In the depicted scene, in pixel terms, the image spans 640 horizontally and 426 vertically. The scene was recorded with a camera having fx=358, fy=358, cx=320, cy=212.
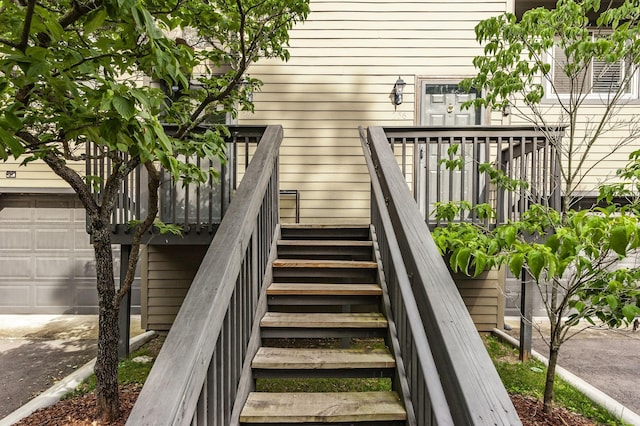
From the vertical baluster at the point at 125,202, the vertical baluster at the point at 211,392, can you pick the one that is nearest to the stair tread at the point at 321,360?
the vertical baluster at the point at 211,392

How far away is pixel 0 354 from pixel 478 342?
5.74 metres

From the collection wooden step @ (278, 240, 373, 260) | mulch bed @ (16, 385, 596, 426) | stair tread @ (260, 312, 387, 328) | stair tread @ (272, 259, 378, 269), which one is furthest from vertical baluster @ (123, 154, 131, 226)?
stair tread @ (260, 312, 387, 328)

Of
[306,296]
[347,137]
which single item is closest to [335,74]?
[347,137]

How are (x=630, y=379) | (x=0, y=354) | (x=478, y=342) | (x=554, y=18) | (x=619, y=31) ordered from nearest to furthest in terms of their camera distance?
(x=478, y=342) → (x=619, y=31) → (x=554, y=18) → (x=630, y=379) → (x=0, y=354)

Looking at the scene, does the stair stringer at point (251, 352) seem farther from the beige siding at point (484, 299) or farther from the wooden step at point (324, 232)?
the beige siding at point (484, 299)

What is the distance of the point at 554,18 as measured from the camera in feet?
9.10

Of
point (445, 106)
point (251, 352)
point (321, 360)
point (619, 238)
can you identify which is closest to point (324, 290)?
point (321, 360)

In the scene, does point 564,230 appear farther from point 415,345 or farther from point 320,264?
point 320,264

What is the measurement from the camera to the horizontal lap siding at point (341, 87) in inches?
202

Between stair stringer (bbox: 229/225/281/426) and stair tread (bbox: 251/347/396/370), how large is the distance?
6 centimetres

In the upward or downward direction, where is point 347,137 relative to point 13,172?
upward

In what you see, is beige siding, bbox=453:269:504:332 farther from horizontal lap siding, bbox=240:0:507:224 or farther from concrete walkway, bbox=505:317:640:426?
horizontal lap siding, bbox=240:0:507:224

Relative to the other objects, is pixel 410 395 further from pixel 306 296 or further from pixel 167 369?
pixel 167 369

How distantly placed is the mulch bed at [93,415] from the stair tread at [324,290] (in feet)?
4.74
